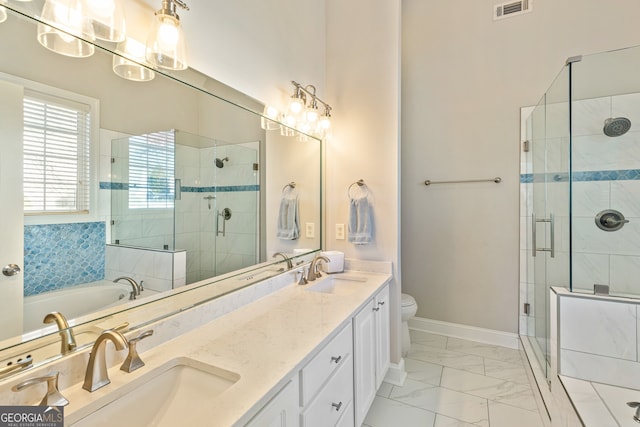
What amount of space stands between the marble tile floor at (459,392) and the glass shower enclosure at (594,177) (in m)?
0.30

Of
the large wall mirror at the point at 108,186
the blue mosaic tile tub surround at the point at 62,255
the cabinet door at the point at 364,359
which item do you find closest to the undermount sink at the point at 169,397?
the large wall mirror at the point at 108,186

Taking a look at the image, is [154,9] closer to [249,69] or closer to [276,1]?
[249,69]

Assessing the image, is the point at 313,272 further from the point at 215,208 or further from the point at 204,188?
the point at 204,188

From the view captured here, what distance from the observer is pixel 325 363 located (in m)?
1.15

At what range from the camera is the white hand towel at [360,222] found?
2.18m

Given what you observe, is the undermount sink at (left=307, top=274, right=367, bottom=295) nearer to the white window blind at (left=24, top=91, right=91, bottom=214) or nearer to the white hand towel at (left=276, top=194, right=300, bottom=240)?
the white hand towel at (left=276, top=194, right=300, bottom=240)

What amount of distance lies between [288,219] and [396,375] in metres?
1.39

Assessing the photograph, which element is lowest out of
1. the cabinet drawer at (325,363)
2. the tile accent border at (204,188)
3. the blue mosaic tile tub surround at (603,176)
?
the cabinet drawer at (325,363)

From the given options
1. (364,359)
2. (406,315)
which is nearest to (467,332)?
(406,315)

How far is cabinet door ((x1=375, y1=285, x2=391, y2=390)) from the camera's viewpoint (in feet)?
5.99

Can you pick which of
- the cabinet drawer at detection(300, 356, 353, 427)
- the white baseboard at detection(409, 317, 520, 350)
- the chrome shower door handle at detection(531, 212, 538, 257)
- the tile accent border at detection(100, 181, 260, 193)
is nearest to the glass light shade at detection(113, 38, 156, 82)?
the tile accent border at detection(100, 181, 260, 193)

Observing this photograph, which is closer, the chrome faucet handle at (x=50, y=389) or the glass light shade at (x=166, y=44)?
the chrome faucet handle at (x=50, y=389)

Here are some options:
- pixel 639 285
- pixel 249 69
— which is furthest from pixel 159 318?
pixel 639 285

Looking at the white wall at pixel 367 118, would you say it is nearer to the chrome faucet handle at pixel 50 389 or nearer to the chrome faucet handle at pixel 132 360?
the chrome faucet handle at pixel 132 360
